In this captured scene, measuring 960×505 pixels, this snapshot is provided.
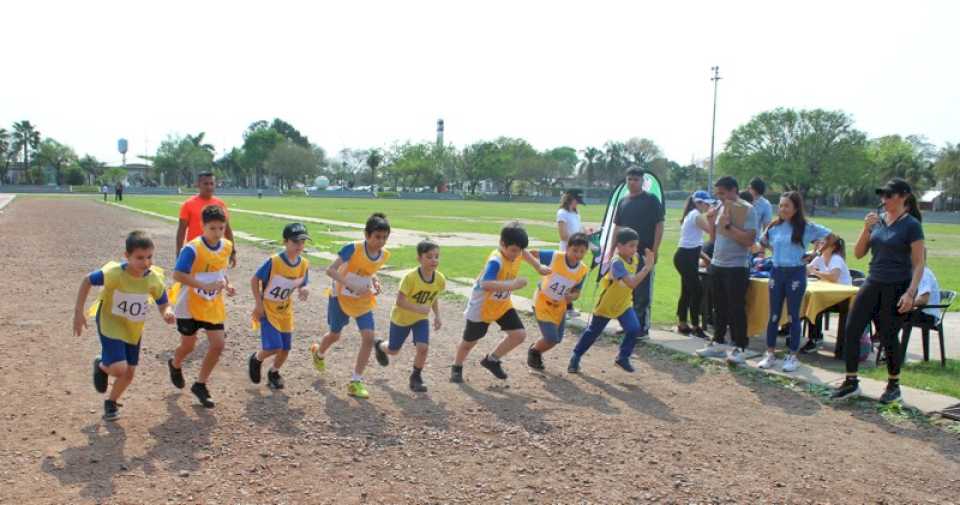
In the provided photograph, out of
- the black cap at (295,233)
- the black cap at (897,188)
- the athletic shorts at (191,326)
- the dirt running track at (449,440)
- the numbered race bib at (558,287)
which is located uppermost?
the black cap at (897,188)

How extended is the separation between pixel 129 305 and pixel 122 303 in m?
0.05

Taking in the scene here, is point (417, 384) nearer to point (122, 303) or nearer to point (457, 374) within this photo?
point (457, 374)

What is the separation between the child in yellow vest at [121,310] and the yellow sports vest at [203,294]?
36 cm

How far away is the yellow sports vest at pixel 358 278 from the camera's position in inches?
238

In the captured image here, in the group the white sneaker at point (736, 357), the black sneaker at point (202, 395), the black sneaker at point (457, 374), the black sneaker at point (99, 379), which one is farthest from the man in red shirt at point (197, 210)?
the white sneaker at point (736, 357)

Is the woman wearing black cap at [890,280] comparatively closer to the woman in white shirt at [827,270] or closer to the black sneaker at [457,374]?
the woman in white shirt at [827,270]

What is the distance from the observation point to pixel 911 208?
19.6ft

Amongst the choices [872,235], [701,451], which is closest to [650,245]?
[872,235]

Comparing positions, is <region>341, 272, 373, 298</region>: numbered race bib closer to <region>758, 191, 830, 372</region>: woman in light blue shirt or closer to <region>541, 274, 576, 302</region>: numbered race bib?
<region>541, 274, 576, 302</region>: numbered race bib

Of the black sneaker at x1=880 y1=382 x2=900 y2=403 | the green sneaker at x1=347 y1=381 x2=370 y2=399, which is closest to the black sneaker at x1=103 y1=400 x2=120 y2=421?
the green sneaker at x1=347 y1=381 x2=370 y2=399

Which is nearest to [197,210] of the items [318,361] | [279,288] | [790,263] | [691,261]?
[318,361]

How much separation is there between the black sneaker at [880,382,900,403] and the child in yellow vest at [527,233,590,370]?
281 cm

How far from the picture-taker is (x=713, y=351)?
770 centimetres

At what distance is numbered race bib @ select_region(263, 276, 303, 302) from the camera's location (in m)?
5.75
